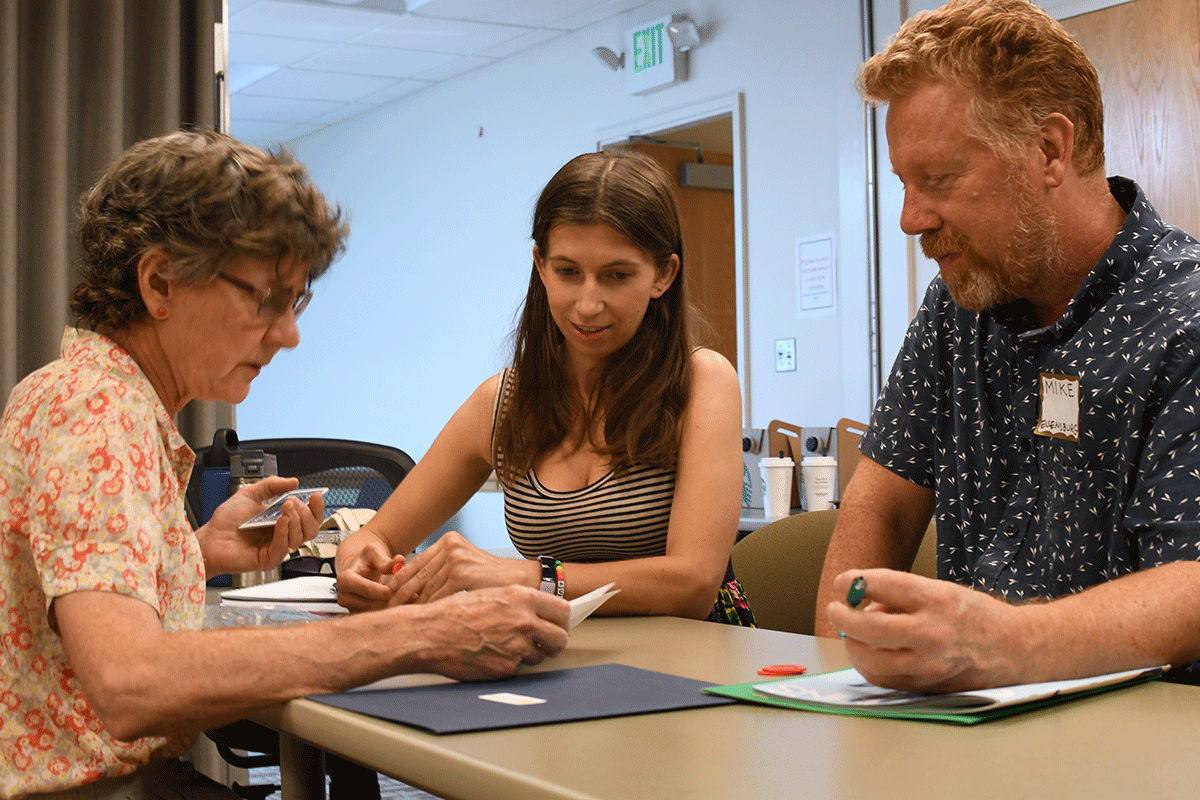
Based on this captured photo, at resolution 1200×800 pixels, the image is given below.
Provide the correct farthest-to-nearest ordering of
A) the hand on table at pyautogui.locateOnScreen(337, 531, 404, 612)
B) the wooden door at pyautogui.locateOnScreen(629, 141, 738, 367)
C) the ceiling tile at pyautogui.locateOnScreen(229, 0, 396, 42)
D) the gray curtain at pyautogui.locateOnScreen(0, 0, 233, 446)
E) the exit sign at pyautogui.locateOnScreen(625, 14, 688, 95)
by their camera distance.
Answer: the wooden door at pyautogui.locateOnScreen(629, 141, 738, 367)
the ceiling tile at pyautogui.locateOnScreen(229, 0, 396, 42)
the exit sign at pyautogui.locateOnScreen(625, 14, 688, 95)
the gray curtain at pyautogui.locateOnScreen(0, 0, 233, 446)
the hand on table at pyautogui.locateOnScreen(337, 531, 404, 612)

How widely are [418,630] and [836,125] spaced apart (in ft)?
12.5

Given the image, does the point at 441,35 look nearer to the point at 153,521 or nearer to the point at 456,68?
the point at 456,68

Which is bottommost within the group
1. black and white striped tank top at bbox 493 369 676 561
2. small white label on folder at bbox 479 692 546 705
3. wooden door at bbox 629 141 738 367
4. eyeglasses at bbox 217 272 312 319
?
small white label on folder at bbox 479 692 546 705

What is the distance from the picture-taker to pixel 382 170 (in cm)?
739

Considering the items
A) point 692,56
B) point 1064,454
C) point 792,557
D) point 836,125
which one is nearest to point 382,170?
point 692,56

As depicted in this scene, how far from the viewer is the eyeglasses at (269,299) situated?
48.1 inches

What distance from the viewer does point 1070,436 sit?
1.35 m

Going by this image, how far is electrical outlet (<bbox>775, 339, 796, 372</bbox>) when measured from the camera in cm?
468

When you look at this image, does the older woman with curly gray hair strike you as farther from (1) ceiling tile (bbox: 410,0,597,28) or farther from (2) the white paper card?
(1) ceiling tile (bbox: 410,0,597,28)

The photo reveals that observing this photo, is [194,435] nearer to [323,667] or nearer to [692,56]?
[323,667]

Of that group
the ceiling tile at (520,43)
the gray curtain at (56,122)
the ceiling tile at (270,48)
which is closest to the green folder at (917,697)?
the gray curtain at (56,122)

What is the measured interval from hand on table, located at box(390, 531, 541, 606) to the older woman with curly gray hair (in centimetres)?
28

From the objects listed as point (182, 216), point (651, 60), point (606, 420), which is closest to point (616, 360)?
point (606, 420)

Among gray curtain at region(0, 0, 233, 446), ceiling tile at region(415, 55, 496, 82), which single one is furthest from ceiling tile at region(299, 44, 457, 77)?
gray curtain at region(0, 0, 233, 446)
